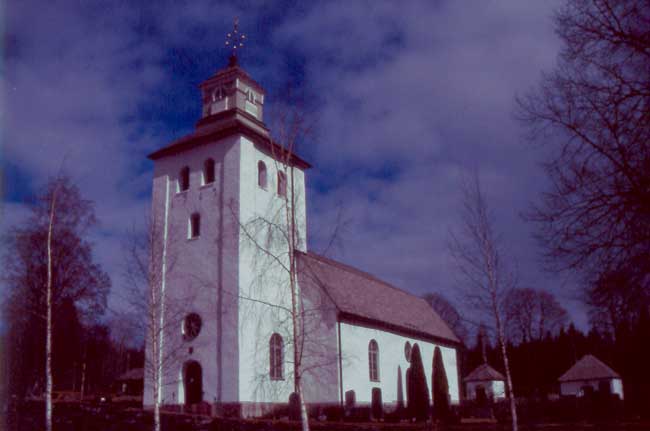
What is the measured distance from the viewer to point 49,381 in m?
19.6

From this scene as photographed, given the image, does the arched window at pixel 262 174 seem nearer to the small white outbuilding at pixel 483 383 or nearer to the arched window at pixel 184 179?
the arched window at pixel 184 179

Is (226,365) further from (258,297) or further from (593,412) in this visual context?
(593,412)

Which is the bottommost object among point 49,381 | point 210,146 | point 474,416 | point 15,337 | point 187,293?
point 474,416

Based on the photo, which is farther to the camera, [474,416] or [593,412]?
[474,416]

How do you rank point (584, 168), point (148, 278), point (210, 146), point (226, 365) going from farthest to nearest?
point (210, 146)
point (226, 365)
point (148, 278)
point (584, 168)

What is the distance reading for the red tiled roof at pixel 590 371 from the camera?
2319 inches

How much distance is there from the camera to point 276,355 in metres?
29.4

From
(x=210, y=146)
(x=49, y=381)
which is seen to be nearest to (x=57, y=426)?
(x=49, y=381)

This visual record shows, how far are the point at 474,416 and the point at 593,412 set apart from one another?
24.8 ft

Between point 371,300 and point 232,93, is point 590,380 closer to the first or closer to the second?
point 371,300

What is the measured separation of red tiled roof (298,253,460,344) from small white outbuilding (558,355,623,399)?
2149 centimetres

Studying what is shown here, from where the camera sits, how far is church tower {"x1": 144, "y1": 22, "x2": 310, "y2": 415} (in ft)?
89.7

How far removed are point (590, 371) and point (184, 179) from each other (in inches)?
1932

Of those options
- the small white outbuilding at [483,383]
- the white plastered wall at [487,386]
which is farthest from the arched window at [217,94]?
the white plastered wall at [487,386]
